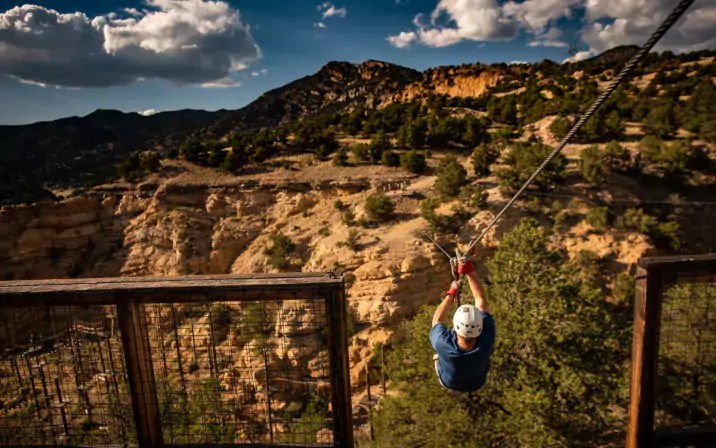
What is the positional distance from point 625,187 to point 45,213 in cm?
3233

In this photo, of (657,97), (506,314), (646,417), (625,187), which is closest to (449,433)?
(506,314)

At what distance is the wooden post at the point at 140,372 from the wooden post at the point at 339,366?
4.59 feet

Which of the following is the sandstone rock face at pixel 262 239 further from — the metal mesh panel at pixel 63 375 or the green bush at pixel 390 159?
the metal mesh panel at pixel 63 375

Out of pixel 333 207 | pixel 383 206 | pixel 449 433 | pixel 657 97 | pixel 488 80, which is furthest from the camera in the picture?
pixel 488 80

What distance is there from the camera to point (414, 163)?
83.2 feet

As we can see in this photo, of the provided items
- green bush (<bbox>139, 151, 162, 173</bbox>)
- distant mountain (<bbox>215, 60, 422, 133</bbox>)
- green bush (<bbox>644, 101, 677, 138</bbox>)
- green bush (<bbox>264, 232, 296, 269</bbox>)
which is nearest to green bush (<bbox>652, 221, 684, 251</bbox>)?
green bush (<bbox>644, 101, 677, 138</bbox>)

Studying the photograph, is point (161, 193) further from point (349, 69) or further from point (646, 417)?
point (349, 69)

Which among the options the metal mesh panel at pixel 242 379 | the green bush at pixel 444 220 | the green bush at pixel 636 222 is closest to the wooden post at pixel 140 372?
the metal mesh panel at pixel 242 379

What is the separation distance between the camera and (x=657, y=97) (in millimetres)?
34062

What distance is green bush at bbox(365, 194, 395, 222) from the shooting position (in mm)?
21062

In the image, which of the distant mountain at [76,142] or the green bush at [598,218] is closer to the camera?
the green bush at [598,218]

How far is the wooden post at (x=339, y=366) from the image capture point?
2.68 metres

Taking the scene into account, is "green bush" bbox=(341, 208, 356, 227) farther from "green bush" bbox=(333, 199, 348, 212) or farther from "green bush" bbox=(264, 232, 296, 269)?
"green bush" bbox=(264, 232, 296, 269)

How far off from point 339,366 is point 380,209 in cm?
1836
